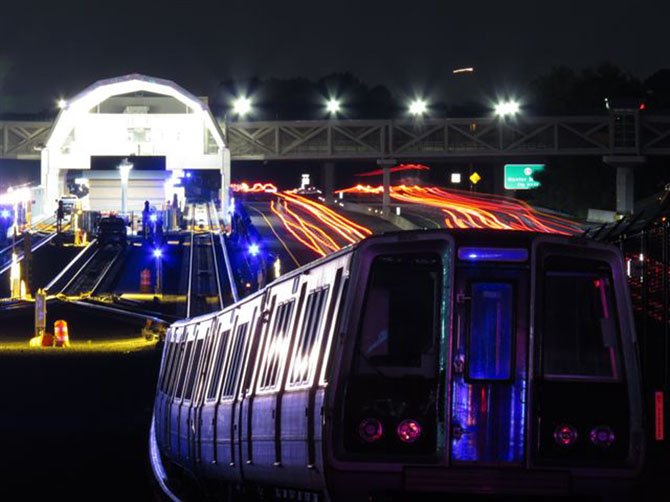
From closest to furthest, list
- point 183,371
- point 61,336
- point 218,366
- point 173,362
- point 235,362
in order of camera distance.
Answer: point 235,362, point 218,366, point 183,371, point 173,362, point 61,336

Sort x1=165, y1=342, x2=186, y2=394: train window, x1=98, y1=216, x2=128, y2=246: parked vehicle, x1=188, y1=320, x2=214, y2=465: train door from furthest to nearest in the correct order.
Answer: x1=98, y1=216, x2=128, y2=246: parked vehicle < x1=165, y1=342, x2=186, y2=394: train window < x1=188, y1=320, x2=214, y2=465: train door

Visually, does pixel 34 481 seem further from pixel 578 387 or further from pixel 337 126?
pixel 337 126

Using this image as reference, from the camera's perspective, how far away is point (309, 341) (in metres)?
12.4

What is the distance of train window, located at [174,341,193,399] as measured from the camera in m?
22.1

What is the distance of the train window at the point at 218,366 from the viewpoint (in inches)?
697

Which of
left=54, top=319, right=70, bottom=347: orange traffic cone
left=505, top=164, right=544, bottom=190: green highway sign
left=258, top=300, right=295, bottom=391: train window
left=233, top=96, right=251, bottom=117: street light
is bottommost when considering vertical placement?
left=54, top=319, right=70, bottom=347: orange traffic cone

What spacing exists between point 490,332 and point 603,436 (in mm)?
1024

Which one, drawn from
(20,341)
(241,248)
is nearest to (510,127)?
(241,248)

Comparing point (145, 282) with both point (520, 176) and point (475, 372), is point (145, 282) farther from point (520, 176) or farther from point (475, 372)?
point (520, 176)

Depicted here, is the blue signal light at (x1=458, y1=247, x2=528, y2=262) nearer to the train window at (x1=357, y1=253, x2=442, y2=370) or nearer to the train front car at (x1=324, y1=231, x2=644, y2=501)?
the train front car at (x1=324, y1=231, x2=644, y2=501)

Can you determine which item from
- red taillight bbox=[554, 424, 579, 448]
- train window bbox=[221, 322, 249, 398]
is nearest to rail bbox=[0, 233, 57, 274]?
train window bbox=[221, 322, 249, 398]

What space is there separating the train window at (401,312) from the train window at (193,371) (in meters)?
9.57

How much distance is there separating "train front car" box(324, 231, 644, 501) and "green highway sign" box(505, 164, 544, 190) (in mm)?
95800

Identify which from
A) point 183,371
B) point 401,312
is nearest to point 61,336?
point 183,371
